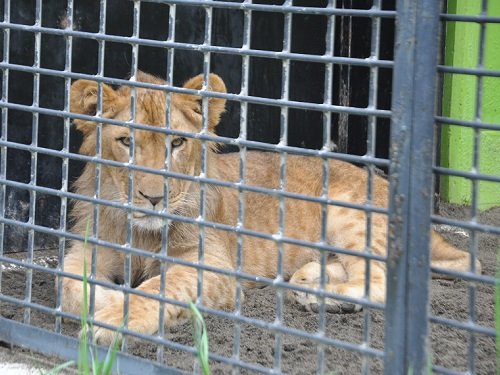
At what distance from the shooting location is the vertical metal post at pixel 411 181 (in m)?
2.78

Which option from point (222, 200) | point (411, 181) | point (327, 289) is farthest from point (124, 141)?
point (411, 181)

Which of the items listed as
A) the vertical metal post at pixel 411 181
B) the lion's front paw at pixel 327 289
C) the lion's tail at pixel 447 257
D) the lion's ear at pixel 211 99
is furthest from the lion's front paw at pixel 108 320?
the lion's tail at pixel 447 257

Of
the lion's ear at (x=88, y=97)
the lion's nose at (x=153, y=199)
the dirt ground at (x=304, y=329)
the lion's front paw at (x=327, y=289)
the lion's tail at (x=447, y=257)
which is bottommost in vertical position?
the dirt ground at (x=304, y=329)

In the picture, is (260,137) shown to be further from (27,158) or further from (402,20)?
(402,20)

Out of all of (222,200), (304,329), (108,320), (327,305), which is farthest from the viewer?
(222,200)

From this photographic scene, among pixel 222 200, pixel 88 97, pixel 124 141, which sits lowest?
pixel 222 200

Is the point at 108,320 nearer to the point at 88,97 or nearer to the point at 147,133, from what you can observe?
the point at 147,133

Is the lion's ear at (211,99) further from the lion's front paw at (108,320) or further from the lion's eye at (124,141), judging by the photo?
the lion's front paw at (108,320)

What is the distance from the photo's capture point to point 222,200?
18.0ft

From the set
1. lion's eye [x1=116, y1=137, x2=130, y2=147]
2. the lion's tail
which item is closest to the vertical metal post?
lion's eye [x1=116, y1=137, x2=130, y2=147]

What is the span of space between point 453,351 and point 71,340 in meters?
1.46

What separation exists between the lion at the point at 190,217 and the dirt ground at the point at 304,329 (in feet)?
0.47

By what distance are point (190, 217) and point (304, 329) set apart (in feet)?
2.31

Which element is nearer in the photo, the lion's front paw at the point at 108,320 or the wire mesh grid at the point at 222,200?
the wire mesh grid at the point at 222,200
